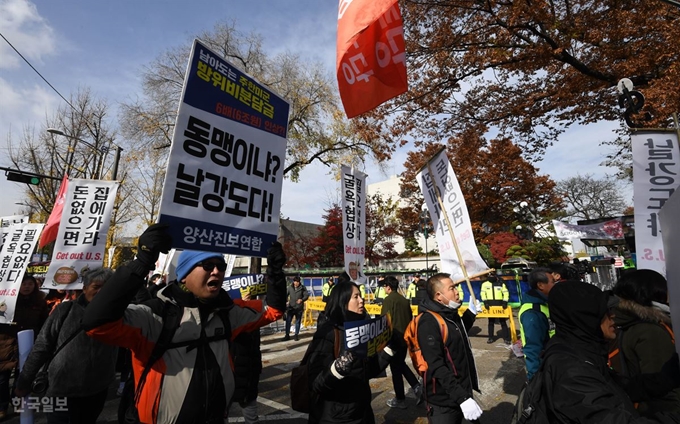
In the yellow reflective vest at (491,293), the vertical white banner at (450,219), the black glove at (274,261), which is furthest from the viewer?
the yellow reflective vest at (491,293)

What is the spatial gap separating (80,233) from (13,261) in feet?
3.13

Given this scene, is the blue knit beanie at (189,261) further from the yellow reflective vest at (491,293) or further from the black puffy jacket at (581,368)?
the yellow reflective vest at (491,293)

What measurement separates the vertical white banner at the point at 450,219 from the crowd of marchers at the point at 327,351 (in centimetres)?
96

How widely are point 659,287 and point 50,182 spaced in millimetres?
30878

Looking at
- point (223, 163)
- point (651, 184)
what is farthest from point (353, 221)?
point (651, 184)

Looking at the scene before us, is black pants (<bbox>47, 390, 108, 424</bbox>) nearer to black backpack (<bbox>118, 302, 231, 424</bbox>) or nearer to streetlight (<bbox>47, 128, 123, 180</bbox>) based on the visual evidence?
black backpack (<bbox>118, 302, 231, 424</bbox>)

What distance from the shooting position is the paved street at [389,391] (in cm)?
496

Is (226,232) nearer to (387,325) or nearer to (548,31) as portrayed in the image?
(387,325)

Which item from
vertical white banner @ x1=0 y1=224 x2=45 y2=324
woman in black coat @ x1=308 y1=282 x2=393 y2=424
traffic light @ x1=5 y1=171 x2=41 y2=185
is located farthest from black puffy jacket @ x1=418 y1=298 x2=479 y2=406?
traffic light @ x1=5 y1=171 x2=41 y2=185

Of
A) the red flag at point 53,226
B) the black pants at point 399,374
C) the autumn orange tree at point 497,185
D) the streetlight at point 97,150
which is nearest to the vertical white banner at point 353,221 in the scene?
the black pants at point 399,374

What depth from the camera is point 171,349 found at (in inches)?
76.5

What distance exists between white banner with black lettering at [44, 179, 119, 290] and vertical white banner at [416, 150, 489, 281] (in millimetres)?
5218

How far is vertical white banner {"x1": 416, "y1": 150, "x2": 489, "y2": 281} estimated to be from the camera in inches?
192

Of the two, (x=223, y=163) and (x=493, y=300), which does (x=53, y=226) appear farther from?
(x=493, y=300)
